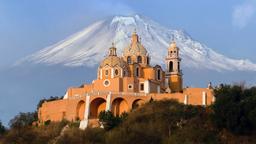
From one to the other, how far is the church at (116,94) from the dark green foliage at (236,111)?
839 centimetres

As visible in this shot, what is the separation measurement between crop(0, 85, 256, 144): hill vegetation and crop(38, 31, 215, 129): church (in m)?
3.79

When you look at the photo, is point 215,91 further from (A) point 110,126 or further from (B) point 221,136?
(A) point 110,126

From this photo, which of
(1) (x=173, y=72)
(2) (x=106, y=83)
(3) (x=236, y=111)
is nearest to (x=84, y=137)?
(2) (x=106, y=83)

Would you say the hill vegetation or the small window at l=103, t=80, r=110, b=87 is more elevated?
the small window at l=103, t=80, r=110, b=87

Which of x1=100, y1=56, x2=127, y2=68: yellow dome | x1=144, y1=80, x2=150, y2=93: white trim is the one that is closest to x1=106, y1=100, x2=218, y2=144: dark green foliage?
x1=144, y1=80, x2=150, y2=93: white trim

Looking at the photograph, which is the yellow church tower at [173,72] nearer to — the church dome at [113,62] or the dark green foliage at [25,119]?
the church dome at [113,62]

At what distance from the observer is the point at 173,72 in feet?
259

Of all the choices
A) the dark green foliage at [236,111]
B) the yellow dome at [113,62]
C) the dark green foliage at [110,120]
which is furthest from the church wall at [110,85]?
the dark green foliage at [236,111]

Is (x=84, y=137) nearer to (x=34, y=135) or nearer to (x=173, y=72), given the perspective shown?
(x=34, y=135)

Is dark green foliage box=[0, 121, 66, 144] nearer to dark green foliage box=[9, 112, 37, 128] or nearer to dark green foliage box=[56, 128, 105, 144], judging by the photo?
dark green foliage box=[56, 128, 105, 144]

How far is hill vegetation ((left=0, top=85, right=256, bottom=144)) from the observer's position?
5797 cm

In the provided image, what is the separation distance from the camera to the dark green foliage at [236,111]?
57812mm

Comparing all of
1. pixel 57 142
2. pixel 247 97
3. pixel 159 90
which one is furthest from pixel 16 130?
pixel 247 97

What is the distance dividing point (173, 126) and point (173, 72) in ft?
60.9
